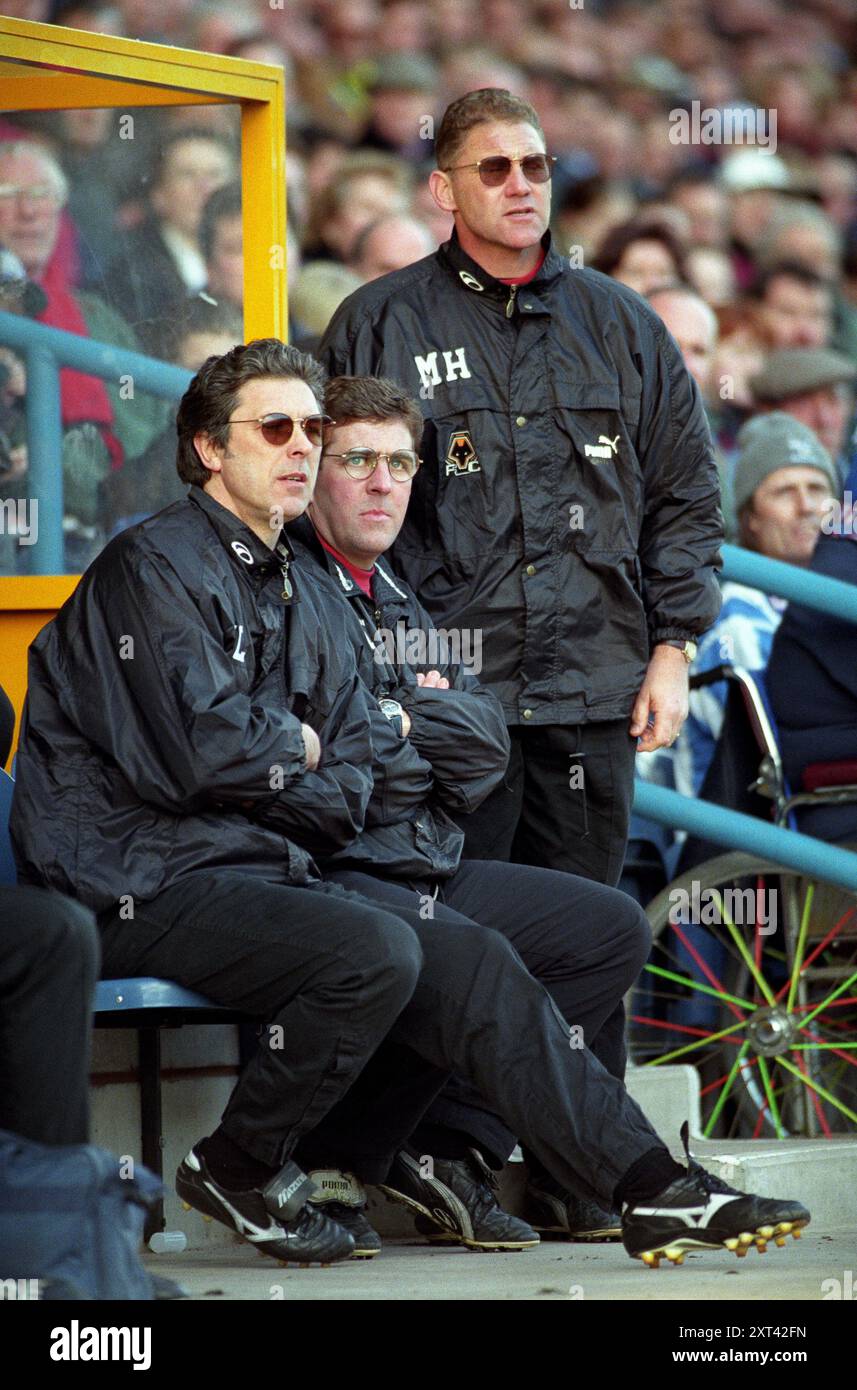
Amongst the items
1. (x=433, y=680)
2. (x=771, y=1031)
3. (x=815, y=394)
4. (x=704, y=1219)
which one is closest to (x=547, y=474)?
(x=433, y=680)

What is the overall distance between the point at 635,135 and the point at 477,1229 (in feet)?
16.2

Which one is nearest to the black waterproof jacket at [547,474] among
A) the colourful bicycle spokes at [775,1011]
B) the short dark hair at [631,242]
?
the colourful bicycle spokes at [775,1011]

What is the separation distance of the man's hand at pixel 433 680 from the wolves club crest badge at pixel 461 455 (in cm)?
37

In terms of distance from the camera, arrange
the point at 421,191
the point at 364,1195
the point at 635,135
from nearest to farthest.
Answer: the point at 364,1195 → the point at 421,191 → the point at 635,135

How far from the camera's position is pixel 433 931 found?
132 inches

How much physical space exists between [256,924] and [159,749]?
0.94 feet

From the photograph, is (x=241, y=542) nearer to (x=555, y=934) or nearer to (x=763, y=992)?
(x=555, y=934)

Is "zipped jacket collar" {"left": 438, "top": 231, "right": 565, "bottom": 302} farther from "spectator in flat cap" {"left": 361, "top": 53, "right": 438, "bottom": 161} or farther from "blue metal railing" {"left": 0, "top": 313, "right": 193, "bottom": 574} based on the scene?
"spectator in flat cap" {"left": 361, "top": 53, "right": 438, "bottom": 161}

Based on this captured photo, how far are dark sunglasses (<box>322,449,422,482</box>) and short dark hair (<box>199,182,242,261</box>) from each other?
3.11 feet

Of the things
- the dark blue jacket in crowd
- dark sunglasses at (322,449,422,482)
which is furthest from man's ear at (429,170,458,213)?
the dark blue jacket in crowd

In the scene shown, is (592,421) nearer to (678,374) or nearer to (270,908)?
(678,374)

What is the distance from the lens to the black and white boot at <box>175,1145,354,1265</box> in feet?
10.7

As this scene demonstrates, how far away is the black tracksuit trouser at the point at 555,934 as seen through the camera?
11.9 ft
